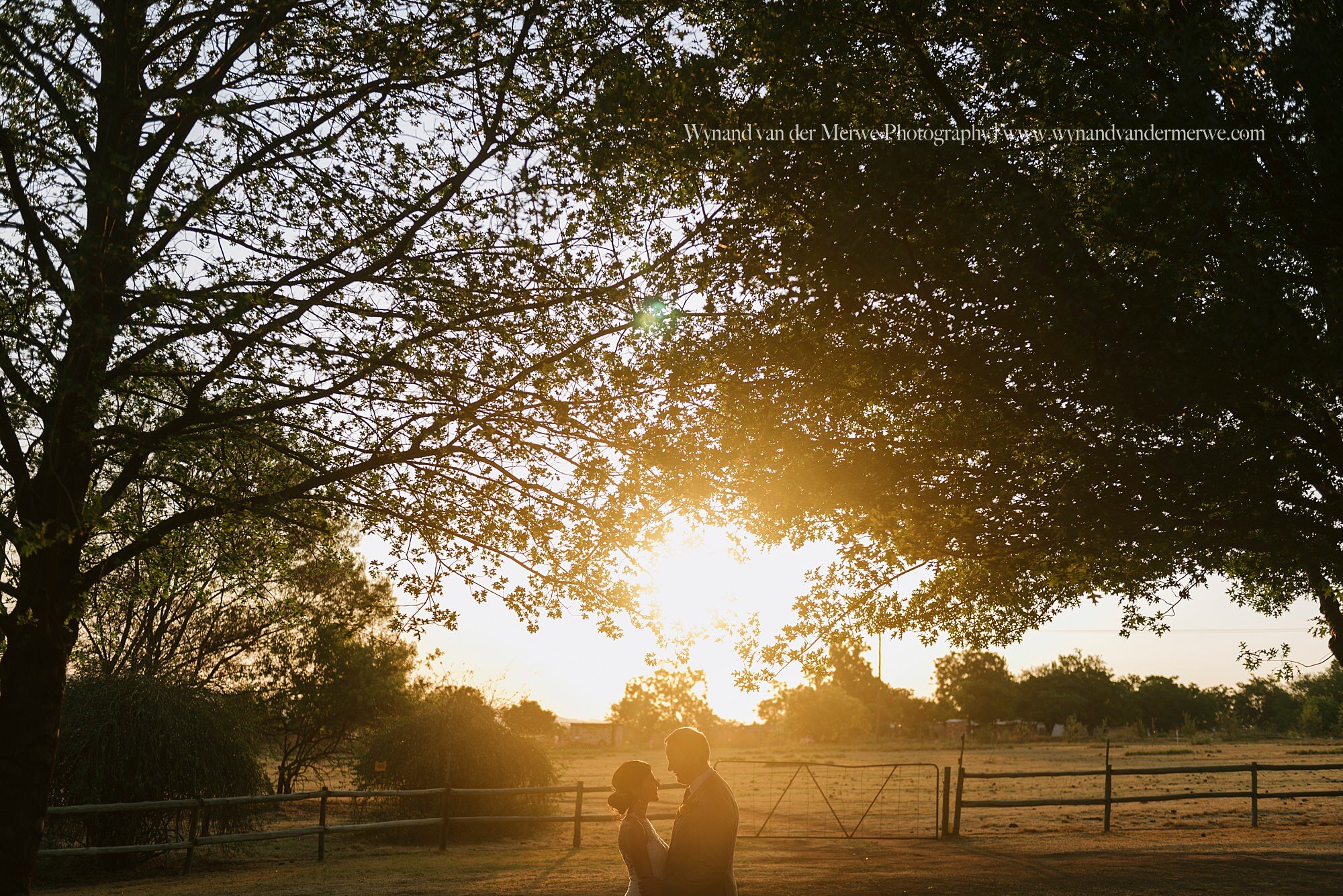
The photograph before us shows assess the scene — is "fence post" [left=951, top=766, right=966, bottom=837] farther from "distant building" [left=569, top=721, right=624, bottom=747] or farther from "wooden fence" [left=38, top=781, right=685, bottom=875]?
"distant building" [left=569, top=721, right=624, bottom=747]

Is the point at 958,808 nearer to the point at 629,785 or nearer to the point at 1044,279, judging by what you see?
the point at 1044,279

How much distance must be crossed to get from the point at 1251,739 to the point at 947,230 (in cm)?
6204

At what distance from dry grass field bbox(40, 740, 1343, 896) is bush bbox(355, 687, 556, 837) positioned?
108 cm

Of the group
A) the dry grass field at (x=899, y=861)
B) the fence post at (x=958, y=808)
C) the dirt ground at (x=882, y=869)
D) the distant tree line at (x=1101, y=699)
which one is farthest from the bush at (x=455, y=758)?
the distant tree line at (x=1101, y=699)

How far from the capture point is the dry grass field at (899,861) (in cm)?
1316

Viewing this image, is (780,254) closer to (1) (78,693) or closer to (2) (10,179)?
(2) (10,179)

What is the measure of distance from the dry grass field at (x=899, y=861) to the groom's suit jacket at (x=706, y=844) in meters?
8.73

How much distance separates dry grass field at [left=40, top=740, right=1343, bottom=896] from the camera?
13164 mm

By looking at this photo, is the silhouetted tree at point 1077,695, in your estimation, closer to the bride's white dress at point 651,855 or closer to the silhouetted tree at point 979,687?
the silhouetted tree at point 979,687

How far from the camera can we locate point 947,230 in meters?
8.95

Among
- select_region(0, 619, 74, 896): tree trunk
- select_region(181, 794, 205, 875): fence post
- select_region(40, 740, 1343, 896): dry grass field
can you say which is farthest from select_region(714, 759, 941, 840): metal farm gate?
select_region(0, 619, 74, 896): tree trunk

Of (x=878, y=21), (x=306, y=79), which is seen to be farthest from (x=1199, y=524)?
(x=306, y=79)

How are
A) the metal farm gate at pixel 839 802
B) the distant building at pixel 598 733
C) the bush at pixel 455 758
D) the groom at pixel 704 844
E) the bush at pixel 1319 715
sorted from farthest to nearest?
the distant building at pixel 598 733 < the bush at pixel 1319 715 < the bush at pixel 455 758 < the metal farm gate at pixel 839 802 < the groom at pixel 704 844

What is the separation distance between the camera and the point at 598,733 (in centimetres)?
12106
